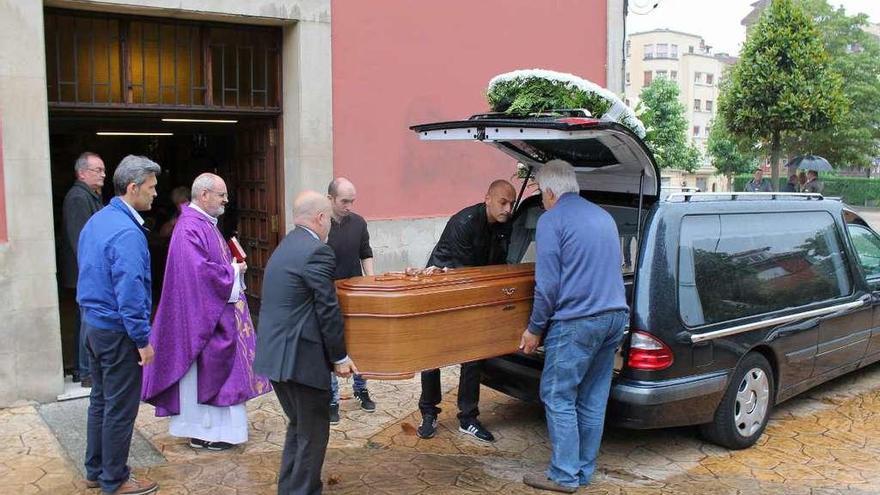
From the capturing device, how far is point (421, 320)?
12.8ft

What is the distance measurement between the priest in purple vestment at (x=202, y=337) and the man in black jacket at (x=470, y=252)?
119 cm

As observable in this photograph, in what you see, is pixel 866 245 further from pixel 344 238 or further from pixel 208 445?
pixel 208 445

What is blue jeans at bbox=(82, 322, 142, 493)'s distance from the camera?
4.18 metres

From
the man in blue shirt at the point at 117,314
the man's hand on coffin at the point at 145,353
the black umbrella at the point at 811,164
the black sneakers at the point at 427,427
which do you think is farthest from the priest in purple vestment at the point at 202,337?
the black umbrella at the point at 811,164

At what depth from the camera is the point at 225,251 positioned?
16.6 feet

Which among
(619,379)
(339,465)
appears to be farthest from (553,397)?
(339,465)

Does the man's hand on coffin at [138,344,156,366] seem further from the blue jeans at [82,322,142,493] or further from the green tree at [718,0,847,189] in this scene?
the green tree at [718,0,847,189]

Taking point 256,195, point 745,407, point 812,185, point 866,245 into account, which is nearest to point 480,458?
point 745,407

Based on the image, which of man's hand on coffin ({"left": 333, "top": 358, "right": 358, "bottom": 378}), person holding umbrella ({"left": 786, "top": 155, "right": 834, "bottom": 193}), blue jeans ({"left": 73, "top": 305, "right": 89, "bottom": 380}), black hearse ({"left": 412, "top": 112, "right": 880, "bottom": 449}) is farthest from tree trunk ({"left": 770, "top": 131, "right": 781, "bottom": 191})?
man's hand on coffin ({"left": 333, "top": 358, "right": 358, "bottom": 378})

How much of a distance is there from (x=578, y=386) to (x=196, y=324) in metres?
2.43

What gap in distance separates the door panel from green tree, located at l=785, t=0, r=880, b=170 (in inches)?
1110

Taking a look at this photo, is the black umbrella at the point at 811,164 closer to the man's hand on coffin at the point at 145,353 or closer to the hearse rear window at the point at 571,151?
the hearse rear window at the point at 571,151

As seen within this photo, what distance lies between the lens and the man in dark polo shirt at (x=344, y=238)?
217 inches

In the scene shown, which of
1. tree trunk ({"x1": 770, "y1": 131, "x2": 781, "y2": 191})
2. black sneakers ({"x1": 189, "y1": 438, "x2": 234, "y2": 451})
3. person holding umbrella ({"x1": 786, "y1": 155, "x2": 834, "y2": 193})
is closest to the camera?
black sneakers ({"x1": 189, "y1": 438, "x2": 234, "y2": 451})
